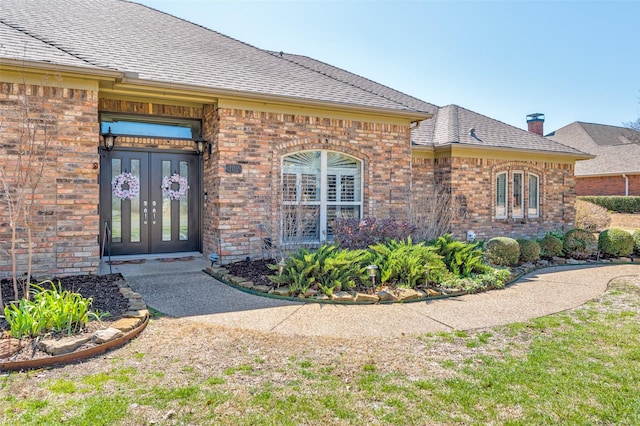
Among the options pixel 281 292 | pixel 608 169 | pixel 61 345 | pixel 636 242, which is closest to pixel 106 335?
pixel 61 345

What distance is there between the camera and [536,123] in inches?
829

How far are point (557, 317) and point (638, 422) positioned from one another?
247 centimetres

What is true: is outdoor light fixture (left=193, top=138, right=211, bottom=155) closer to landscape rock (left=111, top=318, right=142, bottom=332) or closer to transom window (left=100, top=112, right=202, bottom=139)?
transom window (left=100, top=112, right=202, bottom=139)

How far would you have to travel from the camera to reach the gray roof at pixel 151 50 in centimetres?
695

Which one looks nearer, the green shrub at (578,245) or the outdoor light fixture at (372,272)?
the outdoor light fixture at (372,272)

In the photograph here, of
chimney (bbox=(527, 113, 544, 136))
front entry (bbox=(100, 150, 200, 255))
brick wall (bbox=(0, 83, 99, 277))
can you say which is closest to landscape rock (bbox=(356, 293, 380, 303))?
brick wall (bbox=(0, 83, 99, 277))

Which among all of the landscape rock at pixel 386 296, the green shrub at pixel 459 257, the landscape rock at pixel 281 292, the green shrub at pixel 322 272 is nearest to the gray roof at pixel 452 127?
the green shrub at pixel 459 257

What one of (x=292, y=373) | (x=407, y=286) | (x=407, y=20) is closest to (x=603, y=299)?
(x=407, y=286)

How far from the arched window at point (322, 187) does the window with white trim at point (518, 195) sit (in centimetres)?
594

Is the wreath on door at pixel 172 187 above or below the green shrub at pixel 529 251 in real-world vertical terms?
above

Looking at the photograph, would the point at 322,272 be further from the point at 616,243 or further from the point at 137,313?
the point at 616,243

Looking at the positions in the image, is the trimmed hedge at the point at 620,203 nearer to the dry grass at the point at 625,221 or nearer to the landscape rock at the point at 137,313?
the dry grass at the point at 625,221

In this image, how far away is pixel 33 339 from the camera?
12.1ft

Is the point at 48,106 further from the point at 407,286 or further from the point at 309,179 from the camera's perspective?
the point at 407,286
